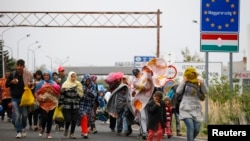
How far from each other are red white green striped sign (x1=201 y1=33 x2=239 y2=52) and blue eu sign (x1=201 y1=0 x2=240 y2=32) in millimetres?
167

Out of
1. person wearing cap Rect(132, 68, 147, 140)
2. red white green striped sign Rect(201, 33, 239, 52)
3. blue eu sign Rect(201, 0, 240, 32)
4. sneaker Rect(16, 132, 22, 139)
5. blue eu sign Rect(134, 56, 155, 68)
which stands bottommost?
sneaker Rect(16, 132, 22, 139)

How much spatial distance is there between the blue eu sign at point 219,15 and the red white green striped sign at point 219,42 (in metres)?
0.17

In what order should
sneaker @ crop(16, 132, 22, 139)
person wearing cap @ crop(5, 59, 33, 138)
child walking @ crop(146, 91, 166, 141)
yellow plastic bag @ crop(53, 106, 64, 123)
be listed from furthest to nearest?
1. yellow plastic bag @ crop(53, 106, 64, 123)
2. sneaker @ crop(16, 132, 22, 139)
3. person wearing cap @ crop(5, 59, 33, 138)
4. child walking @ crop(146, 91, 166, 141)

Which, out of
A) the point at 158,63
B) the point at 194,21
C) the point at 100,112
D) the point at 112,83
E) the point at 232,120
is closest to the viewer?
the point at 158,63

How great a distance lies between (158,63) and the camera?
2102cm

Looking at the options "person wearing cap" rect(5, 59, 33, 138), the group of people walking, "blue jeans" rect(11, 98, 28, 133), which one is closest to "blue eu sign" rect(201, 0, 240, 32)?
the group of people walking

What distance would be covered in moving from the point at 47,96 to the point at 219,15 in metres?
5.29

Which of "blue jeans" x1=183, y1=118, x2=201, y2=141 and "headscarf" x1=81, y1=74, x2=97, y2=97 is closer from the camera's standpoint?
"blue jeans" x1=183, y1=118, x2=201, y2=141

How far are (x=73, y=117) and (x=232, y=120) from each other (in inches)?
246

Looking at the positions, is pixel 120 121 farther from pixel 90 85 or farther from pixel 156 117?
pixel 156 117

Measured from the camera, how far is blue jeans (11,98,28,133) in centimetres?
1905

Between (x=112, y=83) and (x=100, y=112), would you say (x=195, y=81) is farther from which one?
(x=100, y=112)

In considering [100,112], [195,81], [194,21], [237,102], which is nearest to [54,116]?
[195,81]

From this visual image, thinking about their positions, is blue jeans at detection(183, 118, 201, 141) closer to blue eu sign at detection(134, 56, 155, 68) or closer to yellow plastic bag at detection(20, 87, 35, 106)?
yellow plastic bag at detection(20, 87, 35, 106)
